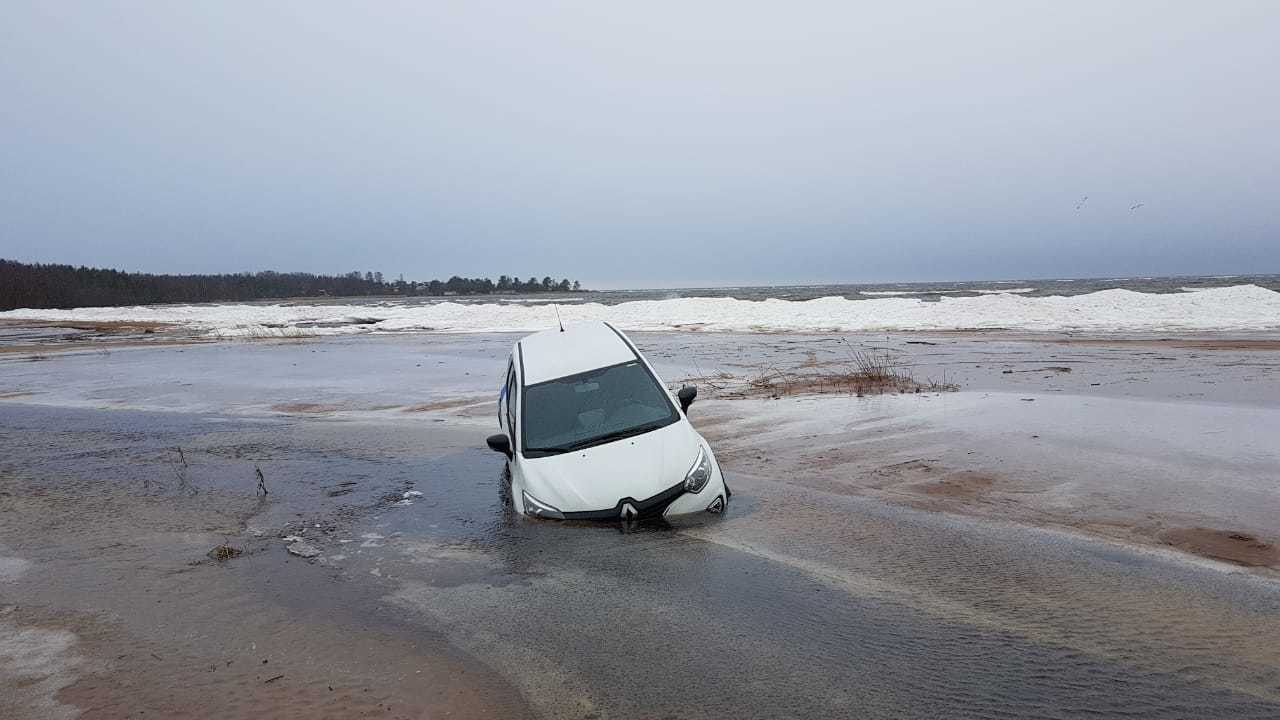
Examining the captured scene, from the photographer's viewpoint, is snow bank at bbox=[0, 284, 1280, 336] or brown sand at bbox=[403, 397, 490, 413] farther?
snow bank at bbox=[0, 284, 1280, 336]

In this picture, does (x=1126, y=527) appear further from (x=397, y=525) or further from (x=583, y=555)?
(x=397, y=525)

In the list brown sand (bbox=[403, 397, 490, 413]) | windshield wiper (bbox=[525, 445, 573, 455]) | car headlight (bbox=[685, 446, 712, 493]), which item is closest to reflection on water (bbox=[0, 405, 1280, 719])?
car headlight (bbox=[685, 446, 712, 493])

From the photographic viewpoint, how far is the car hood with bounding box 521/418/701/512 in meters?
6.69

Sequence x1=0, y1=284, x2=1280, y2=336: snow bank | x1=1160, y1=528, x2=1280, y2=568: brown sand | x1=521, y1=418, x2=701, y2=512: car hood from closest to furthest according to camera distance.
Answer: x1=1160, y1=528, x2=1280, y2=568: brown sand
x1=521, y1=418, x2=701, y2=512: car hood
x1=0, y1=284, x2=1280, y2=336: snow bank

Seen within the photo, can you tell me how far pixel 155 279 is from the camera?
5231 inches

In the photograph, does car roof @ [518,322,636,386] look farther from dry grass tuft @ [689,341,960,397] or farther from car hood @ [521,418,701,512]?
dry grass tuft @ [689,341,960,397]

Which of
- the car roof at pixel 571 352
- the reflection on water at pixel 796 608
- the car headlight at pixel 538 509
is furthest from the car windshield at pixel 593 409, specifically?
the reflection on water at pixel 796 608

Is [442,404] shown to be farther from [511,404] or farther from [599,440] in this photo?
[599,440]

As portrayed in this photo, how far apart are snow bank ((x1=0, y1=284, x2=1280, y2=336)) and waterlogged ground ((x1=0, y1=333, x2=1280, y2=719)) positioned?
21772 millimetres

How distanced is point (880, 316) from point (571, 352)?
32020 millimetres

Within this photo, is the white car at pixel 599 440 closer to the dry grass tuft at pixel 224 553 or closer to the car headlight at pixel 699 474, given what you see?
the car headlight at pixel 699 474

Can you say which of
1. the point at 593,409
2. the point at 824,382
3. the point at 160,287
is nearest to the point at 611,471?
the point at 593,409

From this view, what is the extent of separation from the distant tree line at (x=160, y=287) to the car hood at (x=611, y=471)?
10963 cm

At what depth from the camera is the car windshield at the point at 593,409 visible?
24.2 feet
